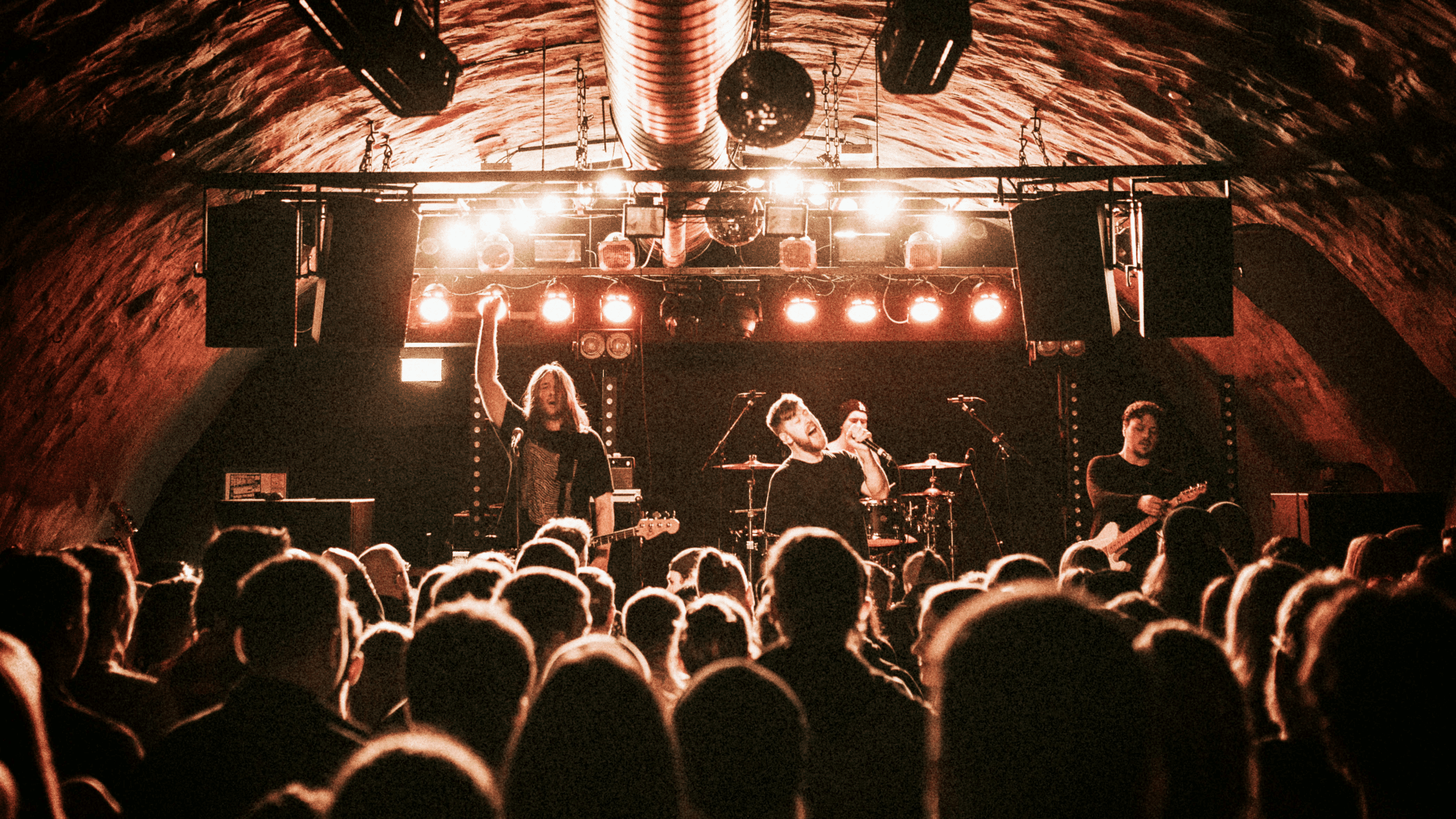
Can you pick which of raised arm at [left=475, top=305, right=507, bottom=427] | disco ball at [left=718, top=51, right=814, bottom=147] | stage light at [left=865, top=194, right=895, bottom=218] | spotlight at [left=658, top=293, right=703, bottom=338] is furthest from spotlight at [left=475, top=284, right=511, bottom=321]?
spotlight at [left=658, top=293, right=703, bottom=338]

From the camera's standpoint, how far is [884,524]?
10.3 meters

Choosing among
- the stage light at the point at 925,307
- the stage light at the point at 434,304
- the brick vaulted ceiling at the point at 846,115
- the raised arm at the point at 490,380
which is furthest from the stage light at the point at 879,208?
the stage light at the point at 434,304

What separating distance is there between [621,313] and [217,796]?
8.42 meters

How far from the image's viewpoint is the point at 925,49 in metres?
4.06

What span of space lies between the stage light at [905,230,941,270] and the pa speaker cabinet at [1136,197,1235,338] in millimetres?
2288

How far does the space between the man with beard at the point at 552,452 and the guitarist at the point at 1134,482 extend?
3.14 meters

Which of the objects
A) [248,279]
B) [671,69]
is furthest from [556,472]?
[671,69]

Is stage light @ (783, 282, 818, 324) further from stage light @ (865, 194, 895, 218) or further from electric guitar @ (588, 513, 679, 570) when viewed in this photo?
electric guitar @ (588, 513, 679, 570)

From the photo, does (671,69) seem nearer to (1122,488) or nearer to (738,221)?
(738,221)

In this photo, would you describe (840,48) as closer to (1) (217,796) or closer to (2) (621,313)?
(2) (621,313)

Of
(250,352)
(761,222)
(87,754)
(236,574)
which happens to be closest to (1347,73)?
(761,222)

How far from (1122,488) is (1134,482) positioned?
0.09m

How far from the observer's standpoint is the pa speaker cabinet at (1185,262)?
5.50 meters

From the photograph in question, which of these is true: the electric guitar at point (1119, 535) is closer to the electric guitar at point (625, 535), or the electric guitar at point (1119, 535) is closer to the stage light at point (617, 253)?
the electric guitar at point (625, 535)
